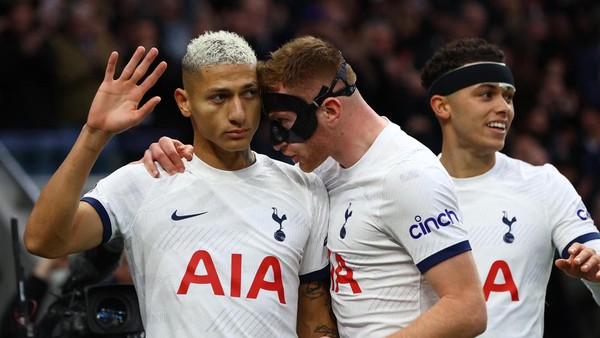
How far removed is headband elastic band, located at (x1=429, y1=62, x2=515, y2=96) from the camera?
6.02 m

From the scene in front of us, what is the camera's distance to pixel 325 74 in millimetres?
5113

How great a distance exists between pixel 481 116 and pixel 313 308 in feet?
5.03

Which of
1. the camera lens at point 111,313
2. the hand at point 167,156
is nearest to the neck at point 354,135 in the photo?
the hand at point 167,156

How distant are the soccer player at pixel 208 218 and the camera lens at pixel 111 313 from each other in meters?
0.85

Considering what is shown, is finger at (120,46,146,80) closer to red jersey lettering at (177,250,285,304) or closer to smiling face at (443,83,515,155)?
red jersey lettering at (177,250,285,304)

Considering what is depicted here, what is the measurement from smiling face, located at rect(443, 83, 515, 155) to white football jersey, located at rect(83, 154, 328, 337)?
119 centimetres

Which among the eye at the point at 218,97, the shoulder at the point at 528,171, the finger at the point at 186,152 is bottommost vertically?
the shoulder at the point at 528,171

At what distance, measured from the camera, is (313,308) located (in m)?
5.28

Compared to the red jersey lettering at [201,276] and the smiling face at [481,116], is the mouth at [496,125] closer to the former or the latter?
the smiling face at [481,116]

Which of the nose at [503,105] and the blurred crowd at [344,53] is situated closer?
the nose at [503,105]

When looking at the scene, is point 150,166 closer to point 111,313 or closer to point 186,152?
point 186,152

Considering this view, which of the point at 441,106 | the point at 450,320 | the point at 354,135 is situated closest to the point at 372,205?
the point at 354,135

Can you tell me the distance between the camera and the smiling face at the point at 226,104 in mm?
5062

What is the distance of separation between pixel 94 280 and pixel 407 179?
8.05 feet
